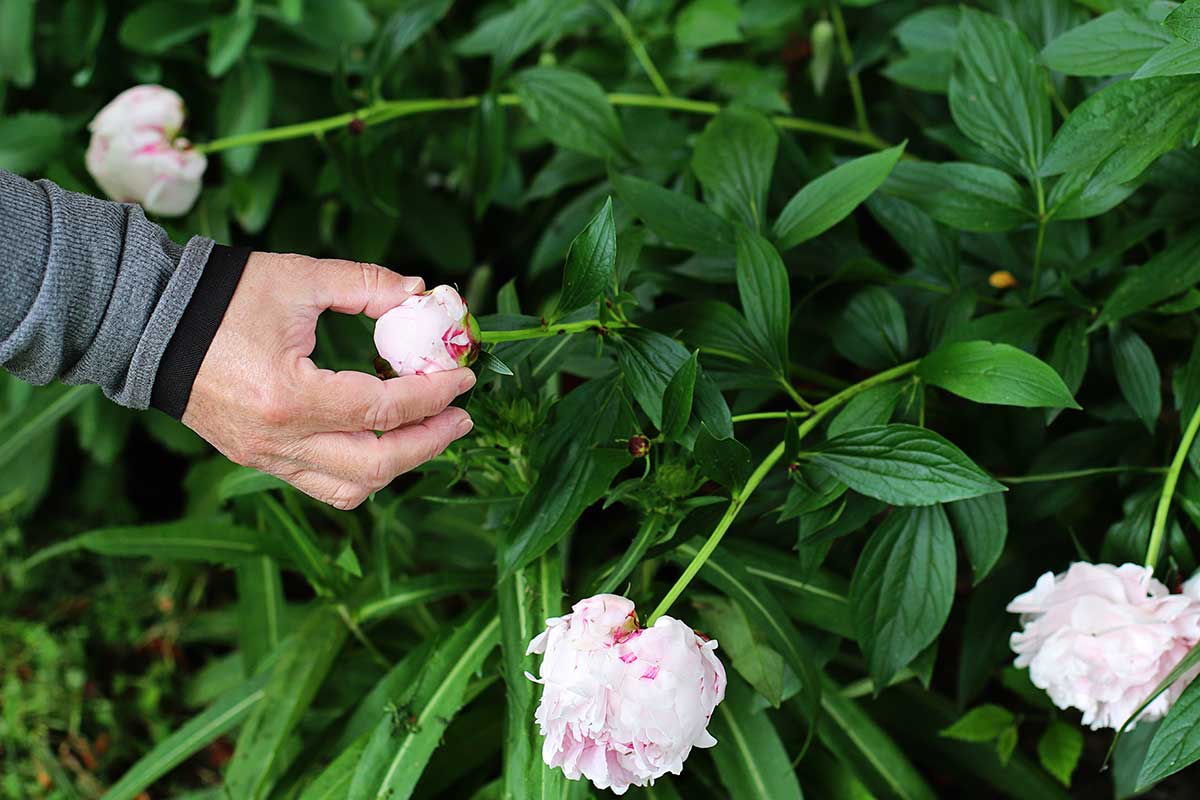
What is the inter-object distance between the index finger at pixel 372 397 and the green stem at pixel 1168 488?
1.66ft

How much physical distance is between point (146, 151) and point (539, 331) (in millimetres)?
622

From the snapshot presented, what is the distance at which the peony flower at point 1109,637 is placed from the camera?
76 cm

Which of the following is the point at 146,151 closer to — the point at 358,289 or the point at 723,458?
the point at 358,289

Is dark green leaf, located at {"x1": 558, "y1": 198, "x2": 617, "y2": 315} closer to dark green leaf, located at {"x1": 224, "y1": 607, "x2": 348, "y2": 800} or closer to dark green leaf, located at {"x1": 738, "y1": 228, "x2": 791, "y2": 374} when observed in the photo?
dark green leaf, located at {"x1": 738, "y1": 228, "x2": 791, "y2": 374}

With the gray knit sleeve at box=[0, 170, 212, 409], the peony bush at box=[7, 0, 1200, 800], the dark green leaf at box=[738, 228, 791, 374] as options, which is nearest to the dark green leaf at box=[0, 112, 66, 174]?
the peony bush at box=[7, 0, 1200, 800]

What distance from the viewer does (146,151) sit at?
1.16 m

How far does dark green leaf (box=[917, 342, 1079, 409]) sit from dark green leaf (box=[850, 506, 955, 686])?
0.37 ft

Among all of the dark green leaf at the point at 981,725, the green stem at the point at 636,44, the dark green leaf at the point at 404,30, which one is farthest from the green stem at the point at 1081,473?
the dark green leaf at the point at 404,30

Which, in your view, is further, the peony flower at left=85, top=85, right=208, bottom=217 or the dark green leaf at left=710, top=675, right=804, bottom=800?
the peony flower at left=85, top=85, right=208, bottom=217

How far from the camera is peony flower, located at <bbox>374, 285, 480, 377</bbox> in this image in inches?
26.8

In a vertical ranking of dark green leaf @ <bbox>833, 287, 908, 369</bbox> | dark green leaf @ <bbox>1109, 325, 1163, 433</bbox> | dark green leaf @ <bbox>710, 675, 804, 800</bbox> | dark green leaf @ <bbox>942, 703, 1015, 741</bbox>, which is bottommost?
dark green leaf @ <bbox>942, 703, 1015, 741</bbox>

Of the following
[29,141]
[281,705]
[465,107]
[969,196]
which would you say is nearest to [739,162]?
[969,196]

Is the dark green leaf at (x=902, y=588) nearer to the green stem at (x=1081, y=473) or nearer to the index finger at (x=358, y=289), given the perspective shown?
the green stem at (x=1081, y=473)

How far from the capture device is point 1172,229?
1049 mm
